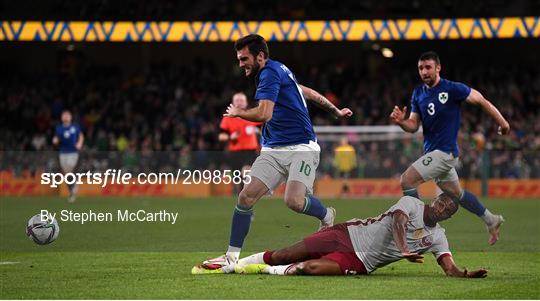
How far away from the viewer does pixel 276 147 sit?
34.0ft

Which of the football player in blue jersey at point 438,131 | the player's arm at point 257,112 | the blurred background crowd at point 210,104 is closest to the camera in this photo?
the player's arm at point 257,112

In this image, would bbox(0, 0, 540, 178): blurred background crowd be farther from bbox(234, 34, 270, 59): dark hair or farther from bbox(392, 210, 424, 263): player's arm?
bbox(392, 210, 424, 263): player's arm

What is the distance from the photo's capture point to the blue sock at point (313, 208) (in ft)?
33.8

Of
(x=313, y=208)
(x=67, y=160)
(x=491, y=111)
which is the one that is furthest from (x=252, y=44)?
(x=67, y=160)

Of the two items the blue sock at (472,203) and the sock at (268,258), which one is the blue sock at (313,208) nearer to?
the sock at (268,258)

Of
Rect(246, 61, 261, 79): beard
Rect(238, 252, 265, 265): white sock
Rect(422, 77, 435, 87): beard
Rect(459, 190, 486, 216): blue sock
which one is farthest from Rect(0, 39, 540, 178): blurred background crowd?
Rect(238, 252, 265, 265): white sock

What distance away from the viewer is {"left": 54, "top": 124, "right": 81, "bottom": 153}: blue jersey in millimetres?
26797

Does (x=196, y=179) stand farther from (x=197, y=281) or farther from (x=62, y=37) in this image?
(x=197, y=281)

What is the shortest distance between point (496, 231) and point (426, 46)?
2957 cm

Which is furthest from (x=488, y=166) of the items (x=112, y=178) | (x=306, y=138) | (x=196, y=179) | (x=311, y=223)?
(x=306, y=138)

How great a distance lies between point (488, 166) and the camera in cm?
3033

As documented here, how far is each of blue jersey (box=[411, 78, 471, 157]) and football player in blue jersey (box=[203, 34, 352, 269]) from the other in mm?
2320

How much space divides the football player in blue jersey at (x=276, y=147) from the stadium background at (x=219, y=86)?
934cm

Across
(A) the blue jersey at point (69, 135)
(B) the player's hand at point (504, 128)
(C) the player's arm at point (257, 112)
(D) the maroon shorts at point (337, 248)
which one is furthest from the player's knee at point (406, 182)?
(A) the blue jersey at point (69, 135)
